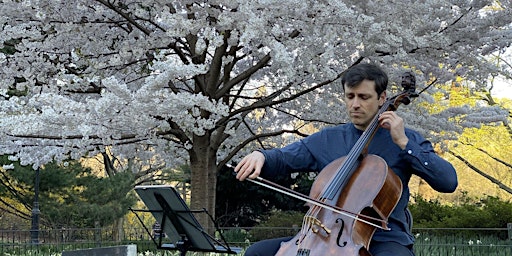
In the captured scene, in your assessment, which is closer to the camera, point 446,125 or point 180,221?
point 180,221

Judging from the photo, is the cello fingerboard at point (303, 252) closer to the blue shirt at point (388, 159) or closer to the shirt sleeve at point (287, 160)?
the blue shirt at point (388, 159)

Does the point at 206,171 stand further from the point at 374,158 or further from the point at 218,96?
the point at 374,158

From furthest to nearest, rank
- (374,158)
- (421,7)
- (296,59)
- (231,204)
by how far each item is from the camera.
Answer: (231,204) < (296,59) < (421,7) < (374,158)

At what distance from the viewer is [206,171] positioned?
991 centimetres

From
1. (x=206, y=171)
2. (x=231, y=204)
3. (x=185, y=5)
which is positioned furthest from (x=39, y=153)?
(x=231, y=204)

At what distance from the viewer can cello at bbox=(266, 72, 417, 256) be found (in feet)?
10.2

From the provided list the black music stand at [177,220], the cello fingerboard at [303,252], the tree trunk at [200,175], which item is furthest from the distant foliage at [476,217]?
the cello fingerboard at [303,252]

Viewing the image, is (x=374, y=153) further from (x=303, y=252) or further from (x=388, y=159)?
(x=303, y=252)

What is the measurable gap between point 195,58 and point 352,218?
617 cm

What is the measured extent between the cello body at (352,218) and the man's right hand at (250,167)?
0.90ft

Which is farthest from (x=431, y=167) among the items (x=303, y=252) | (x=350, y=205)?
(x=303, y=252)

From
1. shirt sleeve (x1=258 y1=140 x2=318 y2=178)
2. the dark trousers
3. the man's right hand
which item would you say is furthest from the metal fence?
the man's right hand

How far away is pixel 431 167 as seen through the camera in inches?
127

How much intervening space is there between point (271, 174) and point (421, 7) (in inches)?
216
